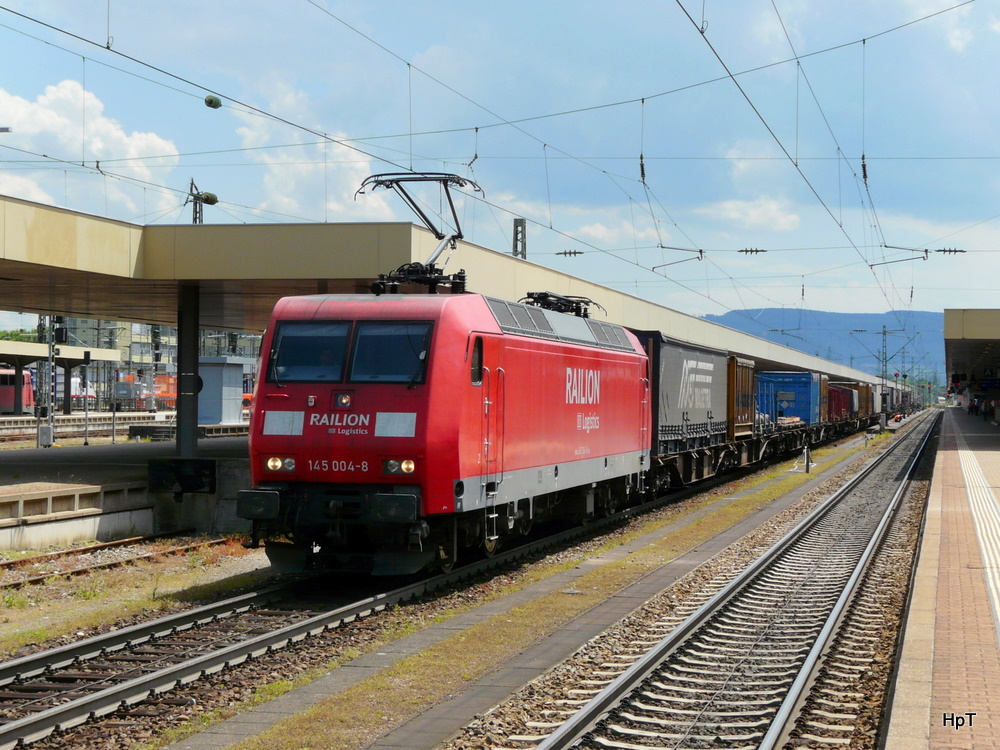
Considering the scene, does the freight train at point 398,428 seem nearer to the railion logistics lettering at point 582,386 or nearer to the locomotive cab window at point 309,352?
the locomotive cab window at point 309,352

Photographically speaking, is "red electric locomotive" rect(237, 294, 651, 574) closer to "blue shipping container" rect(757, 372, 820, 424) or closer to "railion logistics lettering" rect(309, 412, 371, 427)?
"railion logistics lettering" rect(309, 412, 371, 427)

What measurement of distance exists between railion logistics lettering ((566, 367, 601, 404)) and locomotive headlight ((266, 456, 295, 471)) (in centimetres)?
493

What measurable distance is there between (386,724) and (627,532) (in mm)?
11631

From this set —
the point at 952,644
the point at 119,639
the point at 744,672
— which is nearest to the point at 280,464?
the point at 119,639

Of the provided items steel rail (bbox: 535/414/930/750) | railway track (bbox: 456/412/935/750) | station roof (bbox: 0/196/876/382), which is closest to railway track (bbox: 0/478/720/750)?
railway track (bbox: 456/412/935/750)

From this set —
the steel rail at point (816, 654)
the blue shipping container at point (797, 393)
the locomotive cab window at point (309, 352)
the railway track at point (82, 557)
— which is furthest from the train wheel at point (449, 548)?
the blue shipping container at point (797, 393)

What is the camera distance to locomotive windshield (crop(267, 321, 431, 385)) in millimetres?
11664

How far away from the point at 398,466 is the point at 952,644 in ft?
18.6

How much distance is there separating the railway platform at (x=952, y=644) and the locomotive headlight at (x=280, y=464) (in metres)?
6.54

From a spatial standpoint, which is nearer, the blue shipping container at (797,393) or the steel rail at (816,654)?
the steel rail at (816,654)

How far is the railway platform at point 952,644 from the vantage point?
6.79 meters

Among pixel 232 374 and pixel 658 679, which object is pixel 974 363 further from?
pixel 658 679

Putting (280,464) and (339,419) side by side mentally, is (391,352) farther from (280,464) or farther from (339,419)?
(280,464)

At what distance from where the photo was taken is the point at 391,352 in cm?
1177
